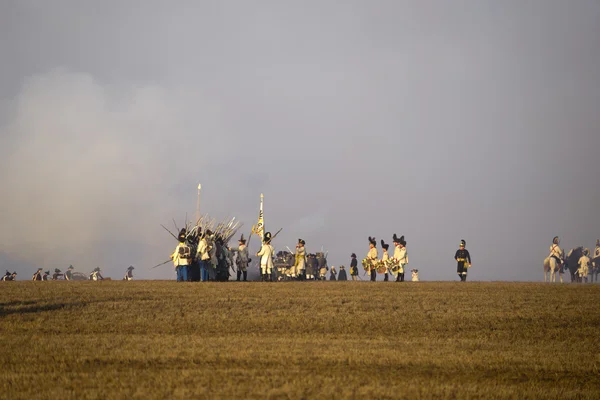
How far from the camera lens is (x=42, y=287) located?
26.0 m

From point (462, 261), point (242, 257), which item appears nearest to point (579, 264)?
point (462, 261)

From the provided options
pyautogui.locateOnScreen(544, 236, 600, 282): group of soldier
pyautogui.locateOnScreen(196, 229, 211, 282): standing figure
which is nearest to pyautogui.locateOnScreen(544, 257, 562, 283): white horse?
pyautogui.locateOnScreen(544, 236, 600, 282): group of soldier

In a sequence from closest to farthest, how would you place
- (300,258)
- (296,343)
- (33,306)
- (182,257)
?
(296,343)
(33,306)
(182,257)
(300,258)

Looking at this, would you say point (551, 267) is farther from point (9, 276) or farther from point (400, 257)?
point (9, 276)

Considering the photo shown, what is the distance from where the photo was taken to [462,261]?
35.3 metres

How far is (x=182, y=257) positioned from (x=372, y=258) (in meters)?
8.89

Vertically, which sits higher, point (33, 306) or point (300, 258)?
point (300, 258)

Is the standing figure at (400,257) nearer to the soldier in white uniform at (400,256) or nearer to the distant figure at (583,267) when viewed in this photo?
the soldier in white uniform at (400,256)

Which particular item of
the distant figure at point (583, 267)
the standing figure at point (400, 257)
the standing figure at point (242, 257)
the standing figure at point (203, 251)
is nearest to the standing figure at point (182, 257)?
the standing figure at point (203, 251)

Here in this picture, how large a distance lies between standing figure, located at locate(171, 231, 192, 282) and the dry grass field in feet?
25.6

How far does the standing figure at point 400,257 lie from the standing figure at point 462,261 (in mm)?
2570

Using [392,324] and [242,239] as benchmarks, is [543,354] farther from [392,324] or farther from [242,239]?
[242,239]

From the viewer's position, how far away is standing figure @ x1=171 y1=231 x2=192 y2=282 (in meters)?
33.0

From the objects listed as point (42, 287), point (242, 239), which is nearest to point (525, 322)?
point (42, 287)
